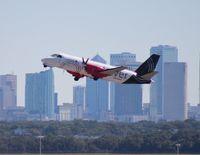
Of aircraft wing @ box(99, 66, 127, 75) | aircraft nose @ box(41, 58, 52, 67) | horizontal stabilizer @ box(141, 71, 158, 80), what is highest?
aircraft nose @ box(41, 58, 52, 67)

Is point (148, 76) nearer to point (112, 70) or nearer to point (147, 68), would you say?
point (147, 68)

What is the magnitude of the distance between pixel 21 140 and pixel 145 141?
69.1 ft

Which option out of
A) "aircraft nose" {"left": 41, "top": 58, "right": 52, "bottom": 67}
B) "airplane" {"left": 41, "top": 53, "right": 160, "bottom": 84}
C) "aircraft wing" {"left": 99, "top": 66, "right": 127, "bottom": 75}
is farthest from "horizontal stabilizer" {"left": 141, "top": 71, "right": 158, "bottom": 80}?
"aircraft nose" {"left": 41, "top": 58, "right": 52, "bottom": 67}

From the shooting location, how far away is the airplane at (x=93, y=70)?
99.7 m

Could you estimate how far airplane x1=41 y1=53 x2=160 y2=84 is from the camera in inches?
3925

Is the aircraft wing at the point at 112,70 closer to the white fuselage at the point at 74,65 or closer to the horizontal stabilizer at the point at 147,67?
the white fuselage at the point at 74,65

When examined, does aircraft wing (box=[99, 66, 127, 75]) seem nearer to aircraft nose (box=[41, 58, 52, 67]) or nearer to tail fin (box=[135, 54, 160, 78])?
tail fin (box=[135, 54, 160, 78])

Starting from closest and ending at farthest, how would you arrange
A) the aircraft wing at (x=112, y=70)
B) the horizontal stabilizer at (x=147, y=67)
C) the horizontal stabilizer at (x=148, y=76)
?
the aircraft wing at (x=112, y=70) < the horizontal stabilizer at (x=148, y=76) < the horizontal stabilizer at (x=147, y=67)

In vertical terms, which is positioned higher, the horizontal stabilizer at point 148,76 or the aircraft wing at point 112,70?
the aircraft wing at point 112,70

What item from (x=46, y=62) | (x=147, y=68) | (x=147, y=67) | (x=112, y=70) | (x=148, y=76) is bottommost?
(x=148, y=76)

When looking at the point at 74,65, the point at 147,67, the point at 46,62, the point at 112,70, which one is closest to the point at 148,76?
the point at 147,67

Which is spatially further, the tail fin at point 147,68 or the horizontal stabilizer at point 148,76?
the tail fin at point 147,68

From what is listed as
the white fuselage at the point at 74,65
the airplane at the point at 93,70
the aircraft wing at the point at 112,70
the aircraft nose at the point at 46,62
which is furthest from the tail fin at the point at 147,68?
the aircraft nose at the point at 46,62

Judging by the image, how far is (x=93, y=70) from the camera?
99.8 meters
